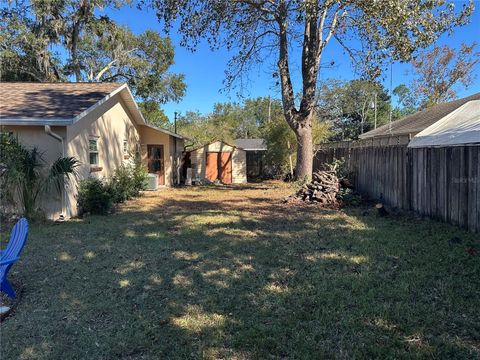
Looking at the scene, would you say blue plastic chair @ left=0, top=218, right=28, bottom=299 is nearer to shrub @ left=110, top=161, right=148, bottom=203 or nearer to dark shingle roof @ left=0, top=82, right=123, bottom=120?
dark shingle roof @ left=0, top=82, right=123, bottom=120

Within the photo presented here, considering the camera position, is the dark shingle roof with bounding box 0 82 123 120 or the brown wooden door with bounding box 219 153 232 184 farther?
the brown wooden door with bounding box 219 153 232 184

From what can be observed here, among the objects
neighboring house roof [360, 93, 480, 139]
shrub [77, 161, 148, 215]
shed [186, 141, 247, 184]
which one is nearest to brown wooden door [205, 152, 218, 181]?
shed [186, 141, 247, 184]

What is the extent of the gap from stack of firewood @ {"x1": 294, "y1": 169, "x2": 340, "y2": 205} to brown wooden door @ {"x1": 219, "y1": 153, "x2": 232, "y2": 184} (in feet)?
33.3

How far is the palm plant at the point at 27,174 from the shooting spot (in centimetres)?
792

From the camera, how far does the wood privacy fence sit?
6.14 meters

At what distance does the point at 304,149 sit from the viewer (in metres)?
14.1

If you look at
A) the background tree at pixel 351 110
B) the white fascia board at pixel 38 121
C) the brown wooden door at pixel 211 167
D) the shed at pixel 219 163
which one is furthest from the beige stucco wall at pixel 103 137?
the background tree at pixel 351 110

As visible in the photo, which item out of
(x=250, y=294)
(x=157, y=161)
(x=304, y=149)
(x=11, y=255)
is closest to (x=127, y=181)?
(x=157, y=161)

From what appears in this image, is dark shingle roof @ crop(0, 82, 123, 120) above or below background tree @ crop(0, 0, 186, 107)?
below

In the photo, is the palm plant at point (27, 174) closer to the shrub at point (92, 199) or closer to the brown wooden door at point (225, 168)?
the shrub at point (92, 199)

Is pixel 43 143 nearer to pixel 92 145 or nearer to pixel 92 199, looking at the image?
pixel 92 199

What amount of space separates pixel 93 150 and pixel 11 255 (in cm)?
779

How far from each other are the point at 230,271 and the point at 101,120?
9.13m

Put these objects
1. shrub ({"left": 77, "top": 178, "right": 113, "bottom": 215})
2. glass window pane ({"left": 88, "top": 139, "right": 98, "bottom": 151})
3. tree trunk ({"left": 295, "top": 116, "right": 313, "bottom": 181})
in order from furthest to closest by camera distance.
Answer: tree trunk ({"left": 295, "top": 116, "right": 313, "bottom": 181}) → glass window pane ({"left": 88, "top": 139, "right": 98, "bottom": 151}) → shrub ({"left": 77, "top": 178, "right": 113, "bottom": 215})
